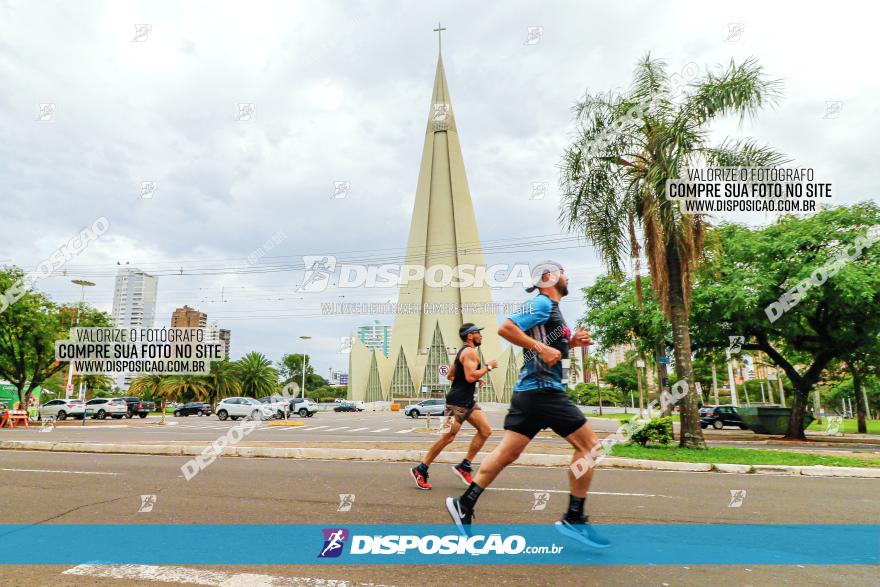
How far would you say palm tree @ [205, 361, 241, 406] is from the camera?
53344 mm

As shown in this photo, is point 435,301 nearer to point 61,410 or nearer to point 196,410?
point 196,410

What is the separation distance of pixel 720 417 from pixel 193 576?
3181 cm

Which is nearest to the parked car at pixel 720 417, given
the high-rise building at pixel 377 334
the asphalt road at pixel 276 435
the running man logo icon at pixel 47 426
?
the asphalt road at pixel 276 435

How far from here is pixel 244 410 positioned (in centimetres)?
3156

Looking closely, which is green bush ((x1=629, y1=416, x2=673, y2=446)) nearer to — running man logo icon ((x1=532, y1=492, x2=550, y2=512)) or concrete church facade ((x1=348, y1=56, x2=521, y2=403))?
running man logo icon ((x1=532, y1=492, x2=550, y2=512))

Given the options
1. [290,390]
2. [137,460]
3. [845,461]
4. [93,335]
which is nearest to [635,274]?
[845,461]

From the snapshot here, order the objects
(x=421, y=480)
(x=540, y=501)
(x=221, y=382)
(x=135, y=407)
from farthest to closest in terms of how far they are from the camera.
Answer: (x=221, y=382) < (x=135, y=407) < (x=421, y=480) < (x=540, y=501)

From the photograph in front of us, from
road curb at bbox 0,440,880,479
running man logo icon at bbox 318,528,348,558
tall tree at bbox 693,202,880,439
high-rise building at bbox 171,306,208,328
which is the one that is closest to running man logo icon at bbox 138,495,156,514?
running man logo icon at bbox 318,528,348,558

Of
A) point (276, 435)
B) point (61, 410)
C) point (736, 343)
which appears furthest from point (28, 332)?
point (736, 343)

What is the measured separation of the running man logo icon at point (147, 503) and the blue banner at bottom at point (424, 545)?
0.50m

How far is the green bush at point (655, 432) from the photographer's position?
38.5ft

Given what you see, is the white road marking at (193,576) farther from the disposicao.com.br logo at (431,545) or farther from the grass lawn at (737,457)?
the grass lawn at (737,457)

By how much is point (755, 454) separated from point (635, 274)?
4.77m

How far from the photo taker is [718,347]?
62.0ft
